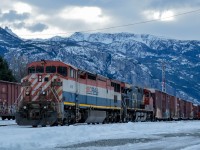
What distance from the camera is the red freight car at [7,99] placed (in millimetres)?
43531

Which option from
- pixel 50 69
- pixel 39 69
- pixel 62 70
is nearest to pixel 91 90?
pixel 62 70

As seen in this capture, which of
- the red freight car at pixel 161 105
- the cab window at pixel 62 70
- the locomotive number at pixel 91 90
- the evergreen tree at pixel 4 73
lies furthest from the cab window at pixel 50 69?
the evergreen tree at pixel 4 73

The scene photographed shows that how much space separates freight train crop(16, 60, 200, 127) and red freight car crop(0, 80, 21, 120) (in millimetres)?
10997

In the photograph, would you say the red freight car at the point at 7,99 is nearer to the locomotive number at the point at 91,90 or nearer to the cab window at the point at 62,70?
the locomotive number at the point at 91,90

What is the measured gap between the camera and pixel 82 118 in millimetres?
32688

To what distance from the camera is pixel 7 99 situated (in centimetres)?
4472

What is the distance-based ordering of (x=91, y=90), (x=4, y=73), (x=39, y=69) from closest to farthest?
(x=39, y=69)
(x=91, y=90)
(x=4, y=73)

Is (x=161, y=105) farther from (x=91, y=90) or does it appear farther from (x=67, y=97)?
(x=67, y=97)

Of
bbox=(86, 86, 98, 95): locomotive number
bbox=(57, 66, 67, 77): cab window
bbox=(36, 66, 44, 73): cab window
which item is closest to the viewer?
bbox=(57, 66, 67, 77): cab window

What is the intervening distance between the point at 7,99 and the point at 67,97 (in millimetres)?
17364

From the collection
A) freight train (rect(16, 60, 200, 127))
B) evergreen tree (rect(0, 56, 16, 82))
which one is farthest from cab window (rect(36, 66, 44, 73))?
evergreen tree (rect(0, 56, 16, 82))

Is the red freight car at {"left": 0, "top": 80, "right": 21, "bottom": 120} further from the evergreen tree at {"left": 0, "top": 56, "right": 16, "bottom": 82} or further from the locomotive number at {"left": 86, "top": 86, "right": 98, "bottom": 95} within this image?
the evergreen tree at {"left": 0, "top": 56, "right": 16, "bottom": 82}

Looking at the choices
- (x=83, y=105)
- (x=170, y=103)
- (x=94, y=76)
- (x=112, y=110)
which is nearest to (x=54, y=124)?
(x=83, y=105)

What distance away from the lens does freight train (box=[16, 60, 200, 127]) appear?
1067 inches
